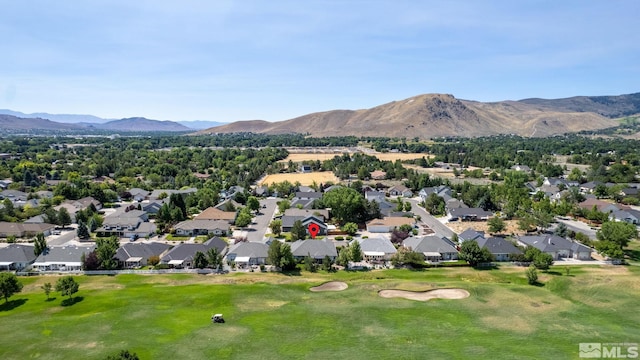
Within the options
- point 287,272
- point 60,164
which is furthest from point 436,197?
point 60,164

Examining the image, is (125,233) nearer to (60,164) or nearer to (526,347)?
(526,347)

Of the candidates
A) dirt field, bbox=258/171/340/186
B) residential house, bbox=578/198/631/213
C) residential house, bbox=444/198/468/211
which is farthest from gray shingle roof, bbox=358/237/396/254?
dirt field, bbox=258/171/340/186

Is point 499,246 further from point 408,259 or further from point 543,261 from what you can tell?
point 408,259

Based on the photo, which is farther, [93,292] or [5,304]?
[93,292]

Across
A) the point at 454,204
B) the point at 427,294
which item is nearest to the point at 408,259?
the point at 427,294

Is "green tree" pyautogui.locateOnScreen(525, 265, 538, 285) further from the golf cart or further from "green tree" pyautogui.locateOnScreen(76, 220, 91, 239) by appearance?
"green tree" pyautogui.locateOnScreen(76, 220, 91, 239)

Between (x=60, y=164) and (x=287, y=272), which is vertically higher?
(x=60, y=164)
